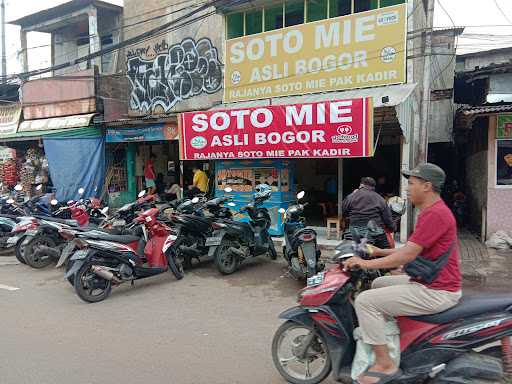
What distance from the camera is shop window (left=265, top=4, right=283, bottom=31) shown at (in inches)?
427

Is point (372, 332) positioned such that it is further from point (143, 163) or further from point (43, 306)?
point (143, 163)

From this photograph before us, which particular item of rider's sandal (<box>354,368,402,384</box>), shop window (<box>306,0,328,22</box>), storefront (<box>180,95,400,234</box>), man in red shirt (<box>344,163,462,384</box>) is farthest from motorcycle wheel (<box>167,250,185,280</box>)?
shop window (<box>306,0,328,22</box>)

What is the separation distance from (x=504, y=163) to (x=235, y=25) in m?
7.03

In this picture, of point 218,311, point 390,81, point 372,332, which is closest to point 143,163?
point 390,81

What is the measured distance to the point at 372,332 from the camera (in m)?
2.97

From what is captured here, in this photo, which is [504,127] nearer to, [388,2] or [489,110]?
[489,110]

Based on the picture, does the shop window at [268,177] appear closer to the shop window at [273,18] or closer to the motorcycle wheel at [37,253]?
the shop window at [273,18]

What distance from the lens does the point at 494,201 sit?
8664mm

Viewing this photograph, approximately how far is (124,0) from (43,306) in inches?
457

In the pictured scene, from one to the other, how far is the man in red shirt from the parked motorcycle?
13.7ft

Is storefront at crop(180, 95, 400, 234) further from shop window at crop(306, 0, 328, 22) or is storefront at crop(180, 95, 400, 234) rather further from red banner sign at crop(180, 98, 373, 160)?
shop window at crop(306, 0, 328, 22)

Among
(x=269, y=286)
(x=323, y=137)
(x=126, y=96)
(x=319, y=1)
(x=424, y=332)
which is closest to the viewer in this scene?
(x=424, y=332)

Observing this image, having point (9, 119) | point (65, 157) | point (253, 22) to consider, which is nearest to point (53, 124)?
point (65, 157)

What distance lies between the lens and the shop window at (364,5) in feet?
31.1
